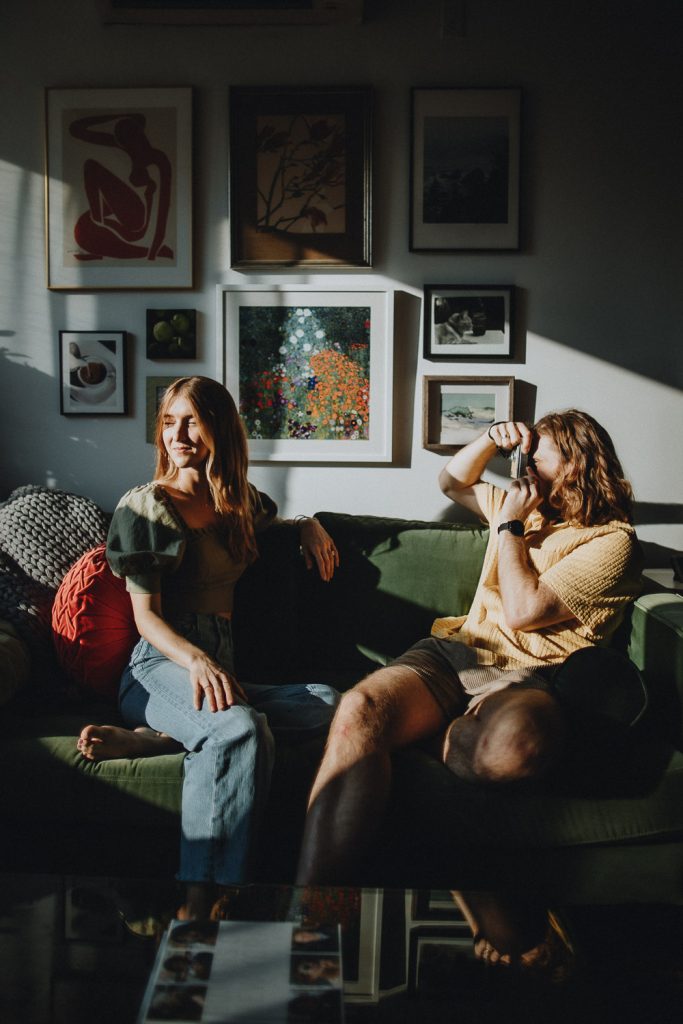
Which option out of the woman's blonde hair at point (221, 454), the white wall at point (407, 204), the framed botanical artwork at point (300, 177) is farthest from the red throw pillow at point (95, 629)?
the framed botanical artwork at point (300, 177)

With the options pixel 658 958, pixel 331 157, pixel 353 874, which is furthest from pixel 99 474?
pixel 658 958

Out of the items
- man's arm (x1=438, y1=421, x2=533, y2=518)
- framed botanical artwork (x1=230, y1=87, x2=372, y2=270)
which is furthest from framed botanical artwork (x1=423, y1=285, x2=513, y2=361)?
man's arm (x1=438, y1=421, x2=533, y2=518)

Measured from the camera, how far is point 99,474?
2.68 metres

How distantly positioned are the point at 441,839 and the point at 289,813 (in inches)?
12.8

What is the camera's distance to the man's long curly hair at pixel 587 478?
6.48 ft

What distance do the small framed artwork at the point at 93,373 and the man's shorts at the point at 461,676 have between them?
1.40 m

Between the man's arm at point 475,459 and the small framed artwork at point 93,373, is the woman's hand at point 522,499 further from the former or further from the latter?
the small framed artwork at point 93,373

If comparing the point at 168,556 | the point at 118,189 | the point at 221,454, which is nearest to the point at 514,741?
the point at 168,556

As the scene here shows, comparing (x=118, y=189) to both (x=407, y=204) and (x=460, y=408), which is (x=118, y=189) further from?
(x=460, y=408)

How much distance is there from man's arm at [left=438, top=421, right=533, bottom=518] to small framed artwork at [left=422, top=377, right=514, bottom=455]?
282 mm

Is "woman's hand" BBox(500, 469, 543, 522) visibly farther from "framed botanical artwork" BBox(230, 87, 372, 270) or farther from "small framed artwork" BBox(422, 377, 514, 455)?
"framed botanical artwork" BBox(230, 87, 372, 270)

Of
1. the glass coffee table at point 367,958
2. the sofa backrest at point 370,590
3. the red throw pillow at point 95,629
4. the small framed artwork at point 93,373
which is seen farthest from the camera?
the small framed artwork at point 93,373

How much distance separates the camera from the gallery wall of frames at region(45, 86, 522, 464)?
254 cm

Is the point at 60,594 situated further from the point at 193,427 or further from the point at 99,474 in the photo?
the point at 99,474
